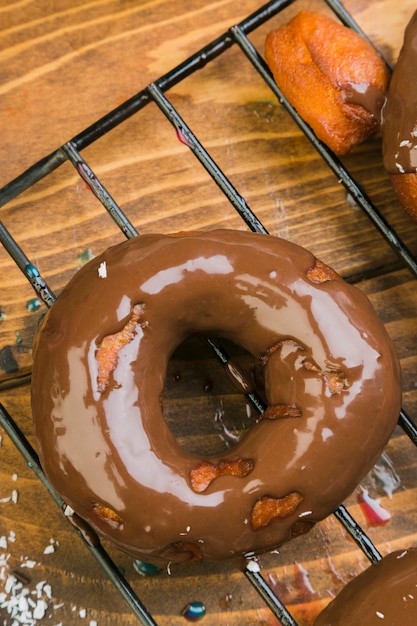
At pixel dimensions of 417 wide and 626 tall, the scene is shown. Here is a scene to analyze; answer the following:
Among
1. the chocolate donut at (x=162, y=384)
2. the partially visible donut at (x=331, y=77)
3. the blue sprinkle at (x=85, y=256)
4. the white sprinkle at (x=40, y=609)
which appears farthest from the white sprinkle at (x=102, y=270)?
the white sprinkle at (x=40, y=609)

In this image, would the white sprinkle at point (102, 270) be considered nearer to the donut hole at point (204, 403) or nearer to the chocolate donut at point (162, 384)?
the chocolate donut at point (162, 384)

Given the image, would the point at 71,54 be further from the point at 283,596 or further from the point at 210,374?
the point at 283,596

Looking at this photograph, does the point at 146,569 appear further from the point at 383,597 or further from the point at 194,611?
the point at 383,597

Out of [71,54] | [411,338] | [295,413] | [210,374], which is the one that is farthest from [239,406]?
[71,54]

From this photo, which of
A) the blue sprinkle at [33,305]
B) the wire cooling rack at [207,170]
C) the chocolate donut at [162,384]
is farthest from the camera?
the blue sprinkle at [33,305]

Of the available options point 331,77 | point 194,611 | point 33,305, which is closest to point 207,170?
point 331,77

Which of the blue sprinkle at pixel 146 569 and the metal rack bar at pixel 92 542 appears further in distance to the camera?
the blue sprinkle at pixel 146 569
